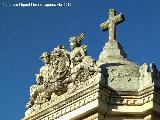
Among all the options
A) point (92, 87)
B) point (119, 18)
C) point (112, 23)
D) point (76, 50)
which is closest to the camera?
point (92, 87)

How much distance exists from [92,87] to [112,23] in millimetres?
4435

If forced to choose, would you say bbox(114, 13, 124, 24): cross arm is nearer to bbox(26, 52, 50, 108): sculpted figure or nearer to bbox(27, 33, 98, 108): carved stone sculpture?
bbox(27, 33, 98, 108): carved stone sculpture

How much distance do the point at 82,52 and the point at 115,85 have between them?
204cm

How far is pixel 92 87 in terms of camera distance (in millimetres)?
17828

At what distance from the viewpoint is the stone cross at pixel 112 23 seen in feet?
70.1

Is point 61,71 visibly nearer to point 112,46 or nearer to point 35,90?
point 35,90

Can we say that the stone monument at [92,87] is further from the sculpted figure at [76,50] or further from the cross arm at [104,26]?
the cross arm at [104,26]

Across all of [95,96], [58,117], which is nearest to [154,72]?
[95,96]

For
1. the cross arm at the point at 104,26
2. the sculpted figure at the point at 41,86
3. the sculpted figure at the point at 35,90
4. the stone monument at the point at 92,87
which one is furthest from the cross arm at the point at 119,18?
the sculpted figure at the point at 35,90

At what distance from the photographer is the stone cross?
21356 millimetres

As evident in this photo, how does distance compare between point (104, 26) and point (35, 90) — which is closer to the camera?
point (35, 90)

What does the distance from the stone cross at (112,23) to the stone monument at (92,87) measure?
0.48 m

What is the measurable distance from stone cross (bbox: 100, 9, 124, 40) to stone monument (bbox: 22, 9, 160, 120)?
1.56ft

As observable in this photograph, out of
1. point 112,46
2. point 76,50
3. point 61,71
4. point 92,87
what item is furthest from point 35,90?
point 112,46
